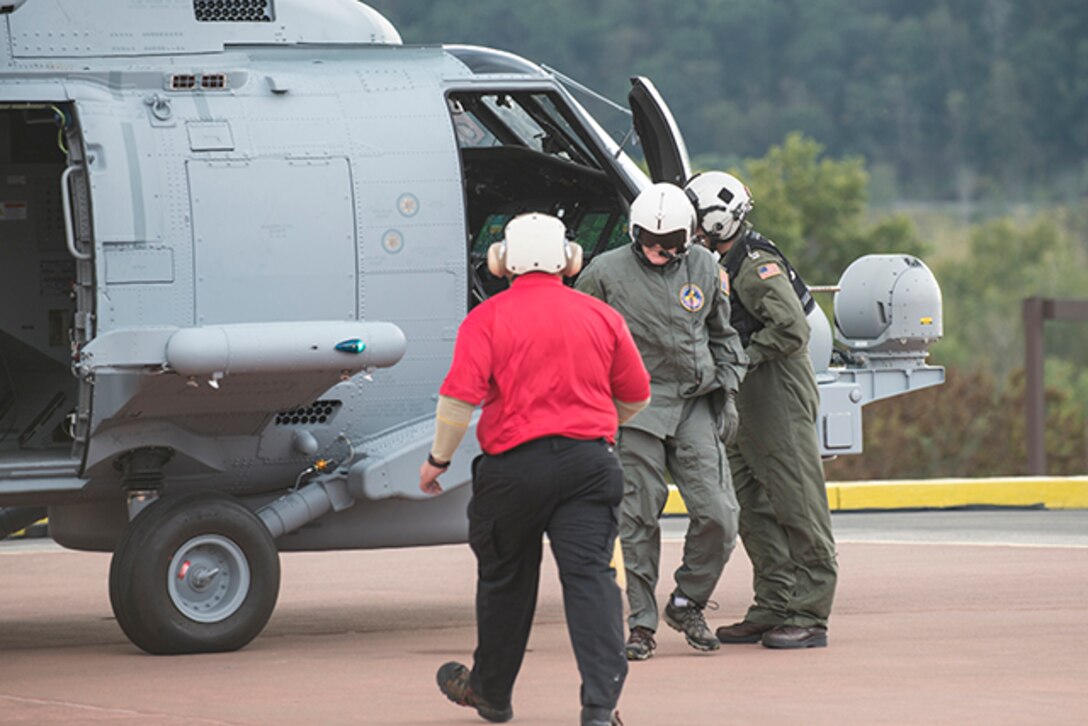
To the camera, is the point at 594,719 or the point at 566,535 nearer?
the point at 594,719

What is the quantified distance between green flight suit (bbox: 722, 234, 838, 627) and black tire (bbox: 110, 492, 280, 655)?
228cm

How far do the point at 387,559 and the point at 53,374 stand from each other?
405 cm

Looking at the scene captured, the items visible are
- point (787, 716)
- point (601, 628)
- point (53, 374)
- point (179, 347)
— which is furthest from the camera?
point (53, 374)

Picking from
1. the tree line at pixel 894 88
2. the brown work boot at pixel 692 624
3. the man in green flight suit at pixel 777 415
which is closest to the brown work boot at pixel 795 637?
the man in green flight suit at pixel 777 415

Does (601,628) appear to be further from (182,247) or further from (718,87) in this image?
(718,87)

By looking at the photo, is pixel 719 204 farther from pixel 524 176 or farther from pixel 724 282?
pixel 524 176

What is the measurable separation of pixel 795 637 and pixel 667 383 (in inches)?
52.3

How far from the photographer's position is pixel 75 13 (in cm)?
1043

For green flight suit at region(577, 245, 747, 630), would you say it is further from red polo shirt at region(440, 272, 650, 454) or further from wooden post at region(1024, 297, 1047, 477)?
wooden post at region(1024, 297, 1047, 477)

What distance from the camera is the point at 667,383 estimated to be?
9398 mm

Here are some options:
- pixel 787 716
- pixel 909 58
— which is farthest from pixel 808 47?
pixel 787 716

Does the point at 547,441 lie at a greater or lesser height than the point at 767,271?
lesser

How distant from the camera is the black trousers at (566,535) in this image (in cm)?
738

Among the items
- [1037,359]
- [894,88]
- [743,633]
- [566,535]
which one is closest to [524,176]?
[743,633]
